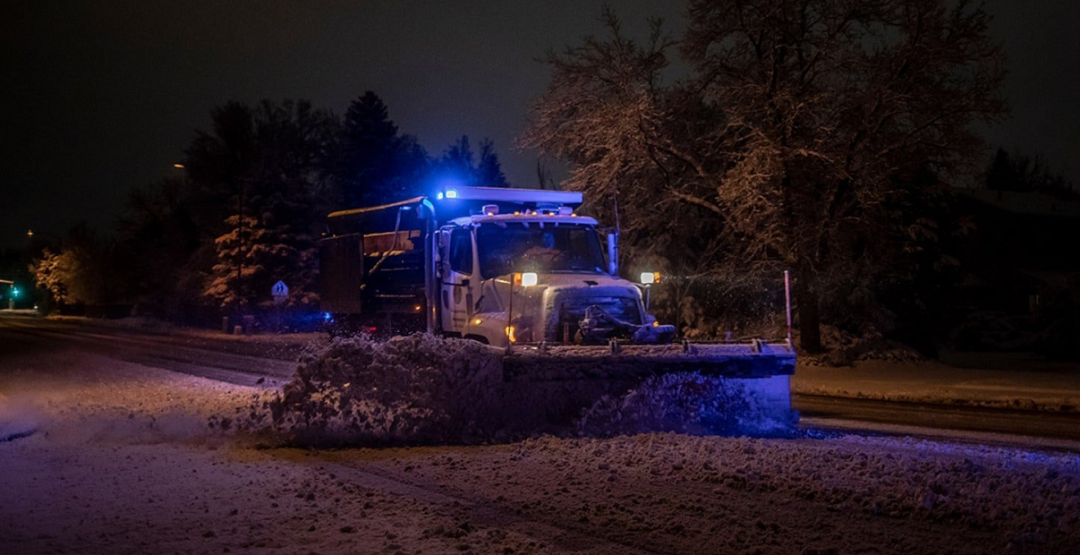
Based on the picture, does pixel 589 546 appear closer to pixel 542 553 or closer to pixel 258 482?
pixel 542 553

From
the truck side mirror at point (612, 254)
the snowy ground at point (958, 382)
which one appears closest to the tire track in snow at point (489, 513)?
the truck side mirror at point (612, 254)

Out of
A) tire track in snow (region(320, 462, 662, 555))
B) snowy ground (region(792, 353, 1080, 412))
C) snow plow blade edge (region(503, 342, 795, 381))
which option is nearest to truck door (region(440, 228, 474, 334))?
snow plow blade edge (region(503, 342, 795, 381))

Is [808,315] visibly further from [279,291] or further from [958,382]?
[279,291]

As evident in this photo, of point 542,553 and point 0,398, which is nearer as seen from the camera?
point 542,553

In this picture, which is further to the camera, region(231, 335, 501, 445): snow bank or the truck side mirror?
the truck side mirror

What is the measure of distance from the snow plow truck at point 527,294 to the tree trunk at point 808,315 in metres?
11.8

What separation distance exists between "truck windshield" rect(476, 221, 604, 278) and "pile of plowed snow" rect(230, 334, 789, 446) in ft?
7.89

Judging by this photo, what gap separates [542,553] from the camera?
6.61 metres

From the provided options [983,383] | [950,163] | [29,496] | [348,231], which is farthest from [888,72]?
[29,496]

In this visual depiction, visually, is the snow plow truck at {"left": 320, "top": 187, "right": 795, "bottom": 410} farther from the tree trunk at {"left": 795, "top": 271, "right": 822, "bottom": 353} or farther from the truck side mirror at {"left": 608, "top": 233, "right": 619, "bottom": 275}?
the tree trunk at {"left": 795, "top": 271, "right": 822, "bottom": 353}

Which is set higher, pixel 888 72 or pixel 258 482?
pixel 888 72

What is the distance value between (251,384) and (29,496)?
11.3m

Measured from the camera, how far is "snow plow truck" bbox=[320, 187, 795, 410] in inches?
456

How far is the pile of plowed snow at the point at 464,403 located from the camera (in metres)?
11.4
